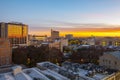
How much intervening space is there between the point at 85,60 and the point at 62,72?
809 inches

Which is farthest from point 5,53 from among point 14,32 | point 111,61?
point 14,32

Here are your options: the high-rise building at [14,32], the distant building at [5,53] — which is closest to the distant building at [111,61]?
the distant building at [5,53]

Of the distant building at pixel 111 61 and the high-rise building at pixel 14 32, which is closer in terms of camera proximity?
the distant building at pixel 111 61

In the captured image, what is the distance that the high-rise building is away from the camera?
3725 inches

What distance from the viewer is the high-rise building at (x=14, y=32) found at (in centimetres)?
9462

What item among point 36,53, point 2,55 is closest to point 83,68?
point 36,53

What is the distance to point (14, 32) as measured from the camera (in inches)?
3880

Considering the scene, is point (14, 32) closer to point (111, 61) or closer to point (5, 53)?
point (5, 53)

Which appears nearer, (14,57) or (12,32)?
(14,57)

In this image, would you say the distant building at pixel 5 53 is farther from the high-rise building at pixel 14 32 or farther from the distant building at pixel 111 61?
the high-rise building at pixel 14 32

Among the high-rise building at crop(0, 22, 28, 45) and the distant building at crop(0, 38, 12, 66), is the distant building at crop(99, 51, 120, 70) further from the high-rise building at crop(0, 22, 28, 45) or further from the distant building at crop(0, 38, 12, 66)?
the high-rise building at crop(0, 22, 28, 45)

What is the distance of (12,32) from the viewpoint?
A: 3858 inches

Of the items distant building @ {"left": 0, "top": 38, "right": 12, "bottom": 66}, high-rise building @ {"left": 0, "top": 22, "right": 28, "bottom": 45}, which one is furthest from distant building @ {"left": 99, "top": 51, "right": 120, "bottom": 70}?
high-rise building @ {"left": 0, "top": 22, "right": 28, "bottom": 45}

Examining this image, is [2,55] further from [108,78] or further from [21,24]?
[21,24]
